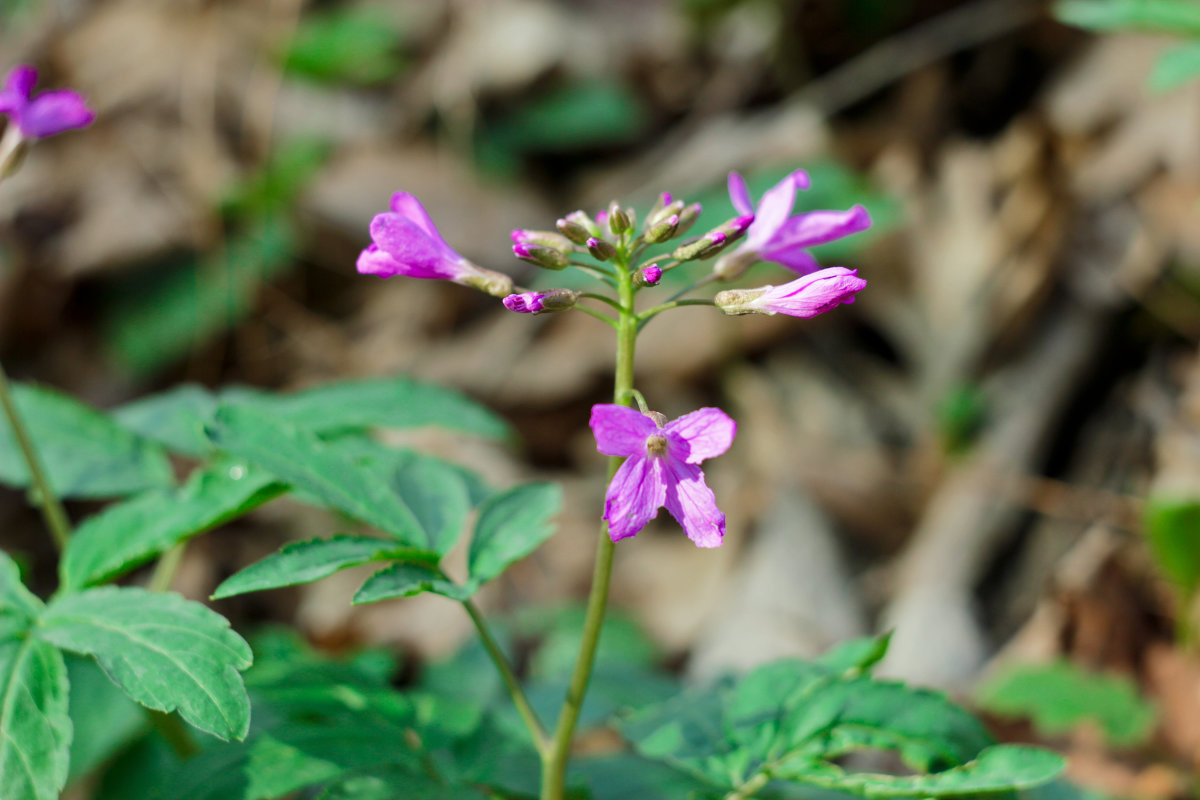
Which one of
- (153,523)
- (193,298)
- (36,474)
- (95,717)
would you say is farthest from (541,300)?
(193,298)

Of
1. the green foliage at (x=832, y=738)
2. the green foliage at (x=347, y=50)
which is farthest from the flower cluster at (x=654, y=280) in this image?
A: the green foliage at (x=347, y=50)

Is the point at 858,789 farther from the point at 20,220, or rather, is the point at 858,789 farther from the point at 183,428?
the point at 20,220

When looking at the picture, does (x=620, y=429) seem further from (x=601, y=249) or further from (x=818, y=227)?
(x=818, y=227)

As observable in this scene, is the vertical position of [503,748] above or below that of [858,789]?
below

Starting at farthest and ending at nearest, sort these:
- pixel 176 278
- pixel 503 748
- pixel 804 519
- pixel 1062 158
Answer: pixel 176 278 → pixel 1062 158 → pixel 804 519 → pixel 503 748

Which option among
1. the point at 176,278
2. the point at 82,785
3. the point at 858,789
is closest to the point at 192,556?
the point at 82,785

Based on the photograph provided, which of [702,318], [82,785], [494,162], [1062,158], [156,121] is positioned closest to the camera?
[82,785]

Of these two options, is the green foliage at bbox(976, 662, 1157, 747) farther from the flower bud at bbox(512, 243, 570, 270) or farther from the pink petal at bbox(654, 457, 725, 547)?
the flower bud at bbox(512, 243, 570, 270)
